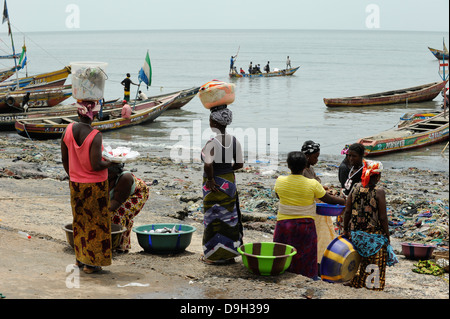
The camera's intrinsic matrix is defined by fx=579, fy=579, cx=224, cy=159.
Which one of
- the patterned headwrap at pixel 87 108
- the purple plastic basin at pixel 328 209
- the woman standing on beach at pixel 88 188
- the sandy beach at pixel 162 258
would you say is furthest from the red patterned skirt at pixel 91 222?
the purple plastic basin at pixel 328 209

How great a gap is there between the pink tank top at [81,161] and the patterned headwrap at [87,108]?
0.44 feet

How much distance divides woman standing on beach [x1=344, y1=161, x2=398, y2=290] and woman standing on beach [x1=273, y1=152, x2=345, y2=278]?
299 millimetres

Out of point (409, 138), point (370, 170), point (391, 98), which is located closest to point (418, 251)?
point (370, 170)

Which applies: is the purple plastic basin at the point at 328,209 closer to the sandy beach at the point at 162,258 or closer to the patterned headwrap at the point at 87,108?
the sandy beach at the point at 162,258

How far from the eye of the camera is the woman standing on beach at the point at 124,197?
5.47 meters

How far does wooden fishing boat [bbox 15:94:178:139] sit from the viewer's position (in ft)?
64.1

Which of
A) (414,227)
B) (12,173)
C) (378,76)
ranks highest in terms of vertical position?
(378,76)

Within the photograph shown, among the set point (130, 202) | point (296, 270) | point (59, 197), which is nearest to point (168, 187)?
point (59, 197)

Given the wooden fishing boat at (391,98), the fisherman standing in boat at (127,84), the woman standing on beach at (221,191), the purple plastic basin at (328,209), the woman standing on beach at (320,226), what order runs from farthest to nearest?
the wooden fishing boat at (391,98)
the fisherman standing in boat at (127,84)
the woman standing on beach at (320,226)
the purple plastic basin at (328,209)
the woman standing on beach at (221,191)

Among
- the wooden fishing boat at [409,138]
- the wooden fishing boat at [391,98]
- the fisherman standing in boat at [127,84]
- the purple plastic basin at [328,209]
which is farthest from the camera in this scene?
the wooden fishing boat at [391,98]

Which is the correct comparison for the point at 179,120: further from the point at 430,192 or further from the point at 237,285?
the point at 237,285

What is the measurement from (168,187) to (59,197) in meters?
2.97

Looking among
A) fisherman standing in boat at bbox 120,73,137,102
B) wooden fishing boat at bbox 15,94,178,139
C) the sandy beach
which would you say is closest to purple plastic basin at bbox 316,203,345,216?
the sandy beach
